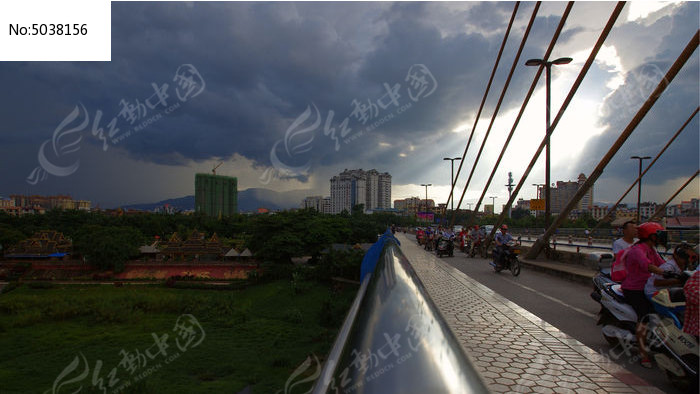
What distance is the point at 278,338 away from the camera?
1880 centimetres

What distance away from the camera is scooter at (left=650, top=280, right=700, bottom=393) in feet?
10.4

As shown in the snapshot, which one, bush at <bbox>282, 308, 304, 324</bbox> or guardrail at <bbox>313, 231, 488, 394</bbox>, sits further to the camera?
Answer: bush at <bbox>282, 308, 304, 324</bbox>

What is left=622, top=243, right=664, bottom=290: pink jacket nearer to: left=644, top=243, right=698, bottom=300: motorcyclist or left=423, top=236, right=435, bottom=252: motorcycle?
left=644, top=243, right=698, bottom=300: motorcyclist

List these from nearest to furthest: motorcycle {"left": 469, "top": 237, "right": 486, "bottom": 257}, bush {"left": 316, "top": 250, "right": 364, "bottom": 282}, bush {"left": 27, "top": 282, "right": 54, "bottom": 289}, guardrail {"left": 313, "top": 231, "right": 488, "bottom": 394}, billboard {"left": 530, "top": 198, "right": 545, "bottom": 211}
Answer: guardrail {"left": 313, "top": 231, "right": 488, "bottom": 394}, billboard {"left": 530, "top": 198, "right": 545, "bottom": 211}, motorcycle {"left": 469, "top": 237, "right": 486, "bottom": 257}, bush {"left": 316, "top": 250, "right": 364, "bottom": 282}, bush {"left": 27, "top": 282, "right": 54, "bottom": 289}

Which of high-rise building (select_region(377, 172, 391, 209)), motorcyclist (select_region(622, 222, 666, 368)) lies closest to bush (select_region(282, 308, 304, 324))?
motorcyclist (select_region(622, 222, 666, 368))

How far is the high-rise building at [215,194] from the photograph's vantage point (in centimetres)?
8138

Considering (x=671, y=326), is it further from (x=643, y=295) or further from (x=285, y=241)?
(x=285, y=241)

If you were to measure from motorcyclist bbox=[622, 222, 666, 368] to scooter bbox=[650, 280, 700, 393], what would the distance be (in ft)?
0.52

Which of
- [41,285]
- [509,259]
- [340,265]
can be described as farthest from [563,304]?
[41,285]

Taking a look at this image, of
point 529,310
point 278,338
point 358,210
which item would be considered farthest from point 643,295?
point 358,210

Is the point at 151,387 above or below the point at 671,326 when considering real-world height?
below

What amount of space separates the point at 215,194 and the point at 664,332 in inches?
3464

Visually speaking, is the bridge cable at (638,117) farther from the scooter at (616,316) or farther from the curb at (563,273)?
the scooter at (616,316)

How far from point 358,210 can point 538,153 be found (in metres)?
67.2
